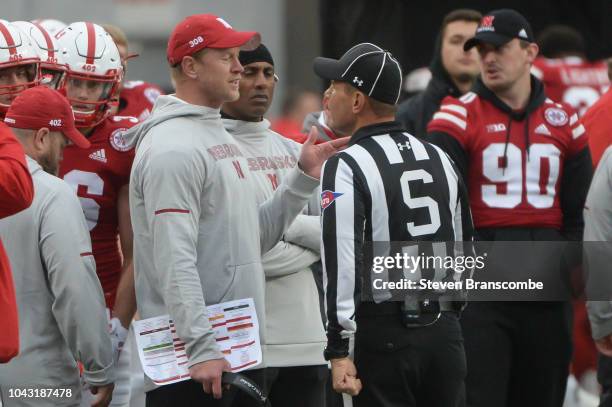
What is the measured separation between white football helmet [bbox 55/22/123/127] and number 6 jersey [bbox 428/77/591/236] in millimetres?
1638

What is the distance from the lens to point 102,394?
213 inches

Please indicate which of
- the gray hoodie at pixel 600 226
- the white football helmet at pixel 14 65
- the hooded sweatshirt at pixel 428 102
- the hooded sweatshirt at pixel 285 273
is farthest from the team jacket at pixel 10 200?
the hooded sweatshirt at pixel 428 102

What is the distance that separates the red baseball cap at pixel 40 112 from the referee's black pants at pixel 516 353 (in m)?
2.16

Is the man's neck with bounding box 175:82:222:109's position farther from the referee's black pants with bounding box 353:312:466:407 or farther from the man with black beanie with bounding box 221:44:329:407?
the referee's black pants with bounding box 353:312:466:407

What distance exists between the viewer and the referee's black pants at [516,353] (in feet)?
20.9

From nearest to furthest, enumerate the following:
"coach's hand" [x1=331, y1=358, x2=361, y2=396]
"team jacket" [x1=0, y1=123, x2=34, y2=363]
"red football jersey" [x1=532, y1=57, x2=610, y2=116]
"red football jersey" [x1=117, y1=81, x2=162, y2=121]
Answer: "team jacket" [x1=0, y1=123, x2=34, y2=363]
"coach's hand" [x1=331, y1=358, x2=361, y2=396]
"red football jersey" [x1=117, y1=81, x2=162, y2=121]
"red football jersey" [x1=532, y1=57, x2=610, y2=116]

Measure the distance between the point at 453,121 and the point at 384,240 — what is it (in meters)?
1.58

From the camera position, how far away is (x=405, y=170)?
17.2ft

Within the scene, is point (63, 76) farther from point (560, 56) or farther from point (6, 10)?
point (6, 10)

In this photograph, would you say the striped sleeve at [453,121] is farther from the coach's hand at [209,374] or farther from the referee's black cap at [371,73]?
the coach's hand at [209,374]

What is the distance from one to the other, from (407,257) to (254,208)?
0.62 meters

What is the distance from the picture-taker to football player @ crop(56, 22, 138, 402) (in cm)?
588

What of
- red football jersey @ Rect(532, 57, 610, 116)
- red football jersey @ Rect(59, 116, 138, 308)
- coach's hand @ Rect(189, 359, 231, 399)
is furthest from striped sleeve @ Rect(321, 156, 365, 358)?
red football jersey @ Rect(532, 57, 610, 116)

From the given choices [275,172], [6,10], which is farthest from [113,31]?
[6,10]
